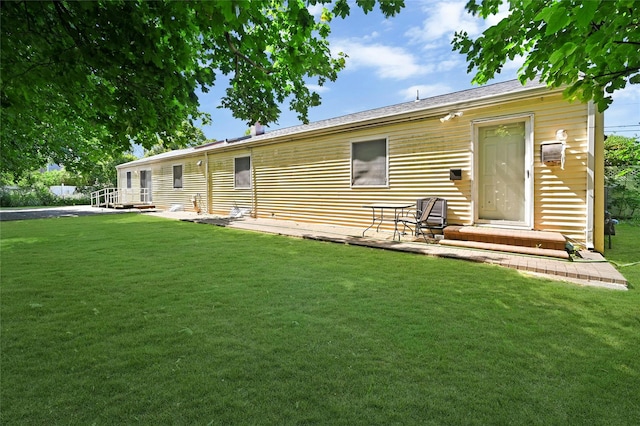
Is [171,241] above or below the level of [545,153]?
below

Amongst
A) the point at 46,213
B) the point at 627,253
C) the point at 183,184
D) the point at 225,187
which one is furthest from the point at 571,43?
the point at 46,213

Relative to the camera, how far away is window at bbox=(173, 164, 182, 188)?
16703 millimetres

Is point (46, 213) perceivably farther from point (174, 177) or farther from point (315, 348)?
point (315, 348)

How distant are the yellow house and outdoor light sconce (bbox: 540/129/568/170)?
2 cm

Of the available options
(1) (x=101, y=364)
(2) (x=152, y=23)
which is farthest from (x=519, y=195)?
(1) (x=101, y=364)

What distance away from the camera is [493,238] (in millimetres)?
6031

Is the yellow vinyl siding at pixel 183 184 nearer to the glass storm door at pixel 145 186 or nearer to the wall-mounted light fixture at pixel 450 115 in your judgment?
the glass storm door at pixel 145 186

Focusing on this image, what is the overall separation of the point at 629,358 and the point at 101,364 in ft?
11.8

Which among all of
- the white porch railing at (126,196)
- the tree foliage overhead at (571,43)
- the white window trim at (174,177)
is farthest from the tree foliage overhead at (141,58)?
the white porch railing at (126,196)

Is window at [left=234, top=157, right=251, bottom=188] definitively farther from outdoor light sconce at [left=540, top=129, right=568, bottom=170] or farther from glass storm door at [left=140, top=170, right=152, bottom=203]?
glass storm door at [left=140, top=170, right=152, bottom=203]

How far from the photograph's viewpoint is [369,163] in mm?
8797

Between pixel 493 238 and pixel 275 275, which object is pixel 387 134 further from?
pixel 275 275

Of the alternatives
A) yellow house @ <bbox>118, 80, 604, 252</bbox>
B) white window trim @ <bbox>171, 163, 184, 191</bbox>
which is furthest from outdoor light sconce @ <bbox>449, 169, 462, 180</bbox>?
white window trim @ <bbox>171, 163, 184, 191</bbox>

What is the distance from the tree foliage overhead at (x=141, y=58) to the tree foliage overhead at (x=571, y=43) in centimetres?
125
